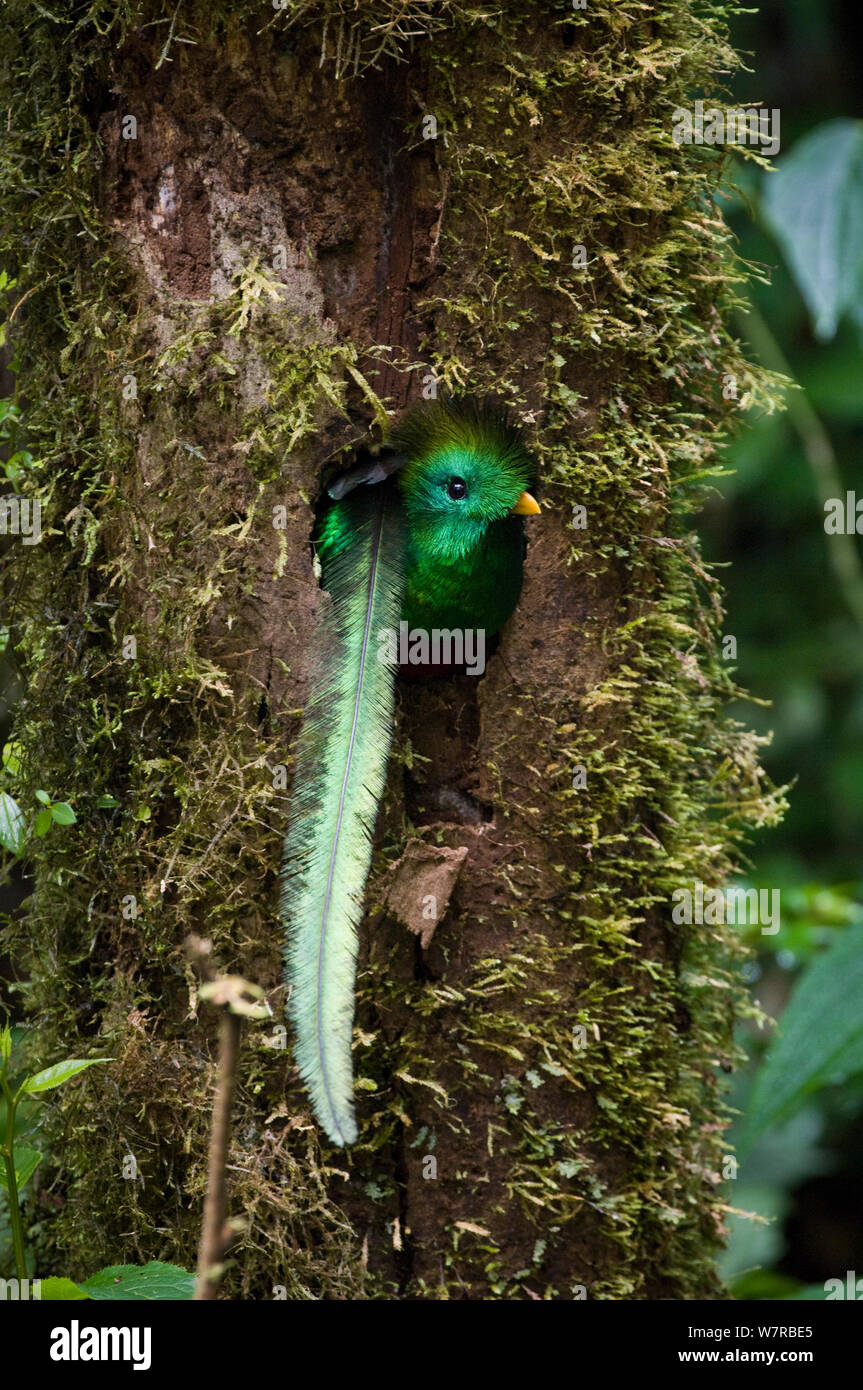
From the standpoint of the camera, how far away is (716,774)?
6.53 feet

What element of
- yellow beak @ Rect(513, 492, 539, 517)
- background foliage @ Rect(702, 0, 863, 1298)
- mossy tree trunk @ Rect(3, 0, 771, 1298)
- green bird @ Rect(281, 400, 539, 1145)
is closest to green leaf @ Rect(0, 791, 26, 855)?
mossy tree trunk @ Rect(3, 0, 771, 1298)

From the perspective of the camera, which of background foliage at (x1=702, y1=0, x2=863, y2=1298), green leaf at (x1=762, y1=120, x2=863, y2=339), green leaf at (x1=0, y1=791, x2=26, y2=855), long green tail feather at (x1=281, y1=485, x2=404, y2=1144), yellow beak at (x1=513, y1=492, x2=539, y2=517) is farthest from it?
background foliage at (x1=702, y1=0, x2=863, y2=1298)

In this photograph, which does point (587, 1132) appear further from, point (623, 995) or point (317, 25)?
point (317, 25)

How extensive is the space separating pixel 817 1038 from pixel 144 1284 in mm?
1008

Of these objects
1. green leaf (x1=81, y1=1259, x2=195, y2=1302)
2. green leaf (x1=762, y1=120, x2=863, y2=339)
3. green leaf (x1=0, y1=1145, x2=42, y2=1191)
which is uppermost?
green leaf (x1=762, y1=120, x2=863, y2=339)

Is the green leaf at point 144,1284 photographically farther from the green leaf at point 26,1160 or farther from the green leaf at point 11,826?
the green leaf at point 11,826

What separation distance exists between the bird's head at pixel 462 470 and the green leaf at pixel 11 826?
696 mm

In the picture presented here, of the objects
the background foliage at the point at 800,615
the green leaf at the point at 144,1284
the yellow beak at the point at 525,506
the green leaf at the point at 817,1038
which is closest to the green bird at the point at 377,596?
the yellow beak at the point at 525,506

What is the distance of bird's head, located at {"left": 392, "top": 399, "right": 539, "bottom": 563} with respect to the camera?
1.77 meters

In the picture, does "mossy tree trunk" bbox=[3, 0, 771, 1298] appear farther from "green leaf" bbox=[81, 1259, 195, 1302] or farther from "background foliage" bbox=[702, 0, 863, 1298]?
"background foliage" bbox=[702, 0, 863, 1298]

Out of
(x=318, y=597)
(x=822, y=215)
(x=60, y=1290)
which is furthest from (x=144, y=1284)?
(x=822, y=215)

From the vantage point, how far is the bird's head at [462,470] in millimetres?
1773

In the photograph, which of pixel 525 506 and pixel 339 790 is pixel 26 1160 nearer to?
pixel 339 790

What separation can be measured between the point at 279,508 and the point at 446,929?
65 centimetres
